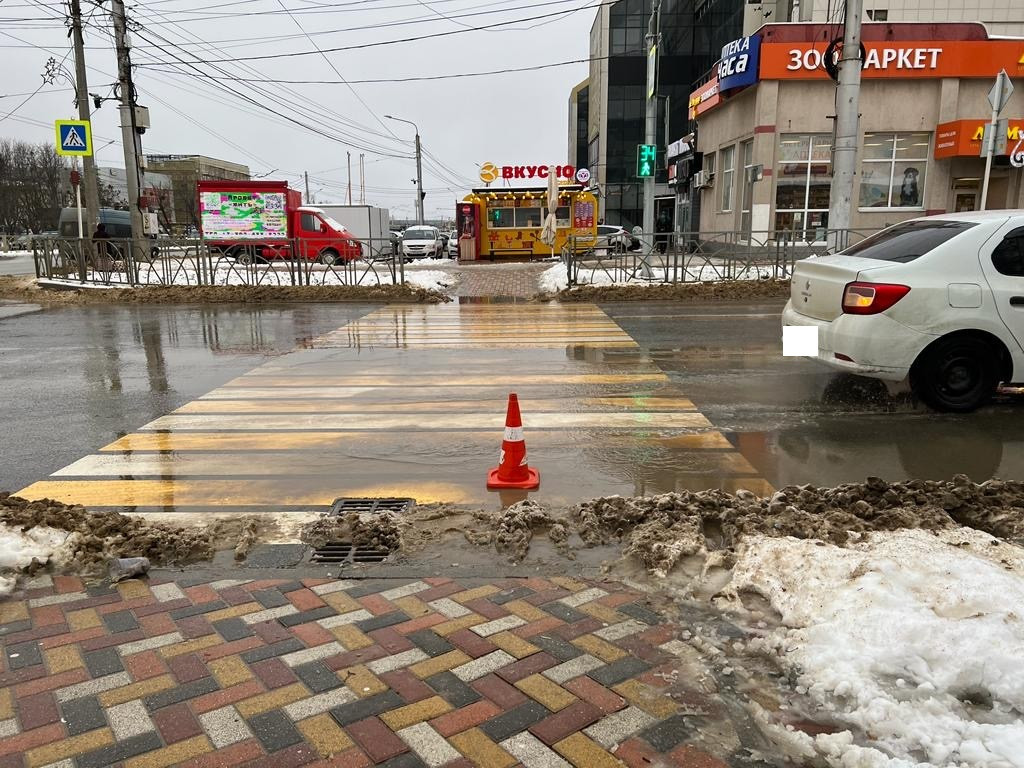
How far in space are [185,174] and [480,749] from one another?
105585 mm

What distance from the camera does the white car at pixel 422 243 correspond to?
3550 cm

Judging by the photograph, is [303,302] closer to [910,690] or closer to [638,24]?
[910,690]

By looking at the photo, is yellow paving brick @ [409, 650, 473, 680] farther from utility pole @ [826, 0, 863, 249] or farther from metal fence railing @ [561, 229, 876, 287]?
metal fence railing @ [561, 229, 876, 287]

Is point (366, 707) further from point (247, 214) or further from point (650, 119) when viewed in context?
point (247, 214)

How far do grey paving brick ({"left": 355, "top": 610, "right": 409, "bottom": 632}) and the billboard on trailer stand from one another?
24235 millimetres

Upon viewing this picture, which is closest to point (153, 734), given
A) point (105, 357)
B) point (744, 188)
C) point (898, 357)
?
point (898, 357)

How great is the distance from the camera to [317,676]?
10.1 feet

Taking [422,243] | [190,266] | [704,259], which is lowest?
[190,266]

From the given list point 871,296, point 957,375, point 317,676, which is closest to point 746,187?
point 957,375

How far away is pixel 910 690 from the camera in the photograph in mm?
2854

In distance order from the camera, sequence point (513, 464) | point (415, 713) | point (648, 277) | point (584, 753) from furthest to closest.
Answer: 1. point (648, 277)
2. point (513, 464)
3. point (415, 713)
4. point (584, 753)

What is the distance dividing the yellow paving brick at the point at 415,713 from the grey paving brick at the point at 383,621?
63cm

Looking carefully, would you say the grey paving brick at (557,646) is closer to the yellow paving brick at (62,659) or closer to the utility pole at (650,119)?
the yellow paving brick at (62,659)

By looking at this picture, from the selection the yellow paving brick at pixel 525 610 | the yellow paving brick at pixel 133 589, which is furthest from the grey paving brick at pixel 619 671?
the yellow paving brick at pixel 133 589
